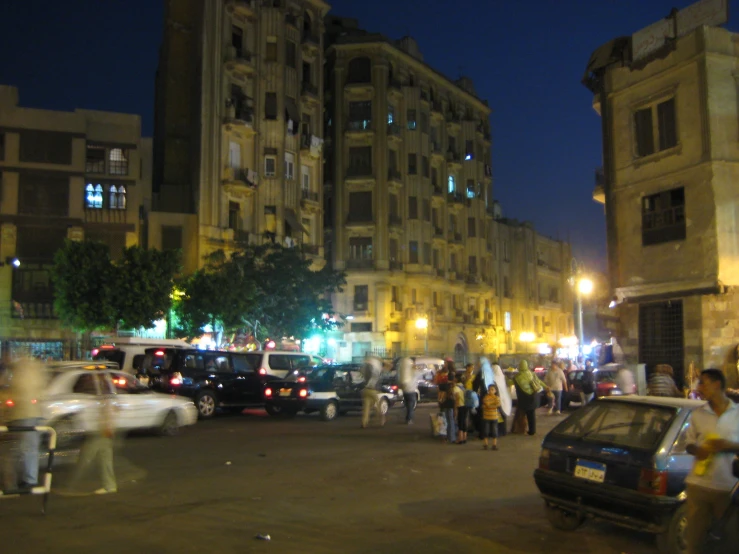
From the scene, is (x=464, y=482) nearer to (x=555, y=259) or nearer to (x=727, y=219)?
(x=727, y=219)

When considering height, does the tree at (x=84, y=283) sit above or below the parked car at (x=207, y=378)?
above

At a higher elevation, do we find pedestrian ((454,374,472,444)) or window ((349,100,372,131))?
window ((349,100,372,131))

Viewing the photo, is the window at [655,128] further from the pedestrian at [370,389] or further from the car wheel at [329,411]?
the car wheel at [329,411]

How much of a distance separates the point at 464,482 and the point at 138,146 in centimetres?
3416

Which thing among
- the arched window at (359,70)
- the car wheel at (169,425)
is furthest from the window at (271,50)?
the car wheel at (169,425)

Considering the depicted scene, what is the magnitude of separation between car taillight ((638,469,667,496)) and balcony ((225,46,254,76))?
4077 centimetres

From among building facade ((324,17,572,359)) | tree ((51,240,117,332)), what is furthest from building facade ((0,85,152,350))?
building facade ((324,17,572,359))

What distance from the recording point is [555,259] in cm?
7638

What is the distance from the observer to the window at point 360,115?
5347 cm

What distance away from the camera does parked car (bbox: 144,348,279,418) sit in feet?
68.3

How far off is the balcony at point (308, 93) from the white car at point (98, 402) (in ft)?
114

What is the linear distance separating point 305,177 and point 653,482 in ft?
143

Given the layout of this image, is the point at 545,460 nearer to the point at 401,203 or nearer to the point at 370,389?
the point at 370,389

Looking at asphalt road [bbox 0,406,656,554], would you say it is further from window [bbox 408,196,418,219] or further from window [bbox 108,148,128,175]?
window [bbox 408,196,418,219]
